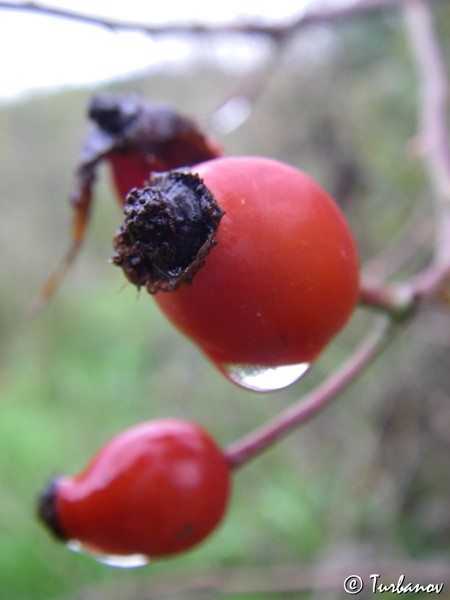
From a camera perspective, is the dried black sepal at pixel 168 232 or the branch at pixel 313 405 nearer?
the dried black sepal at pixel 168 232

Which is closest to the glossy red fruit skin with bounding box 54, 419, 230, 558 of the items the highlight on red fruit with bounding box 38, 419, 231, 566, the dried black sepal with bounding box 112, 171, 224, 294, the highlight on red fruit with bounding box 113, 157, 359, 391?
the highlight on red fruit with bounding box 38, 419, 231, 566

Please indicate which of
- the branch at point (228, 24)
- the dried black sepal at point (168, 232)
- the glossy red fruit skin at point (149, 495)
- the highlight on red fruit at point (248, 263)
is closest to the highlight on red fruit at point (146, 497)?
the glossy red fruit skin at point (149, 495)

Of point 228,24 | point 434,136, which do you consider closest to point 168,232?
point 434,136

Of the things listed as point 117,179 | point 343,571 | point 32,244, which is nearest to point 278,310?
point 117,179

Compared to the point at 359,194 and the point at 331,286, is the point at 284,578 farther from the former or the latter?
the point at 359,194

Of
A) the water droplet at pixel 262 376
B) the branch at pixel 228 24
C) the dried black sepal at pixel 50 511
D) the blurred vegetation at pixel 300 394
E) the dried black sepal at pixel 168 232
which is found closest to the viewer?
the dried black sepal at pixel 168 232

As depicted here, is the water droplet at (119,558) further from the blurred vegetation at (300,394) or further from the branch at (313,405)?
the blurred vegetation at (300,394)

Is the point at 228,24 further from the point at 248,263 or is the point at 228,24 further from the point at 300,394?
the point at 300,394
